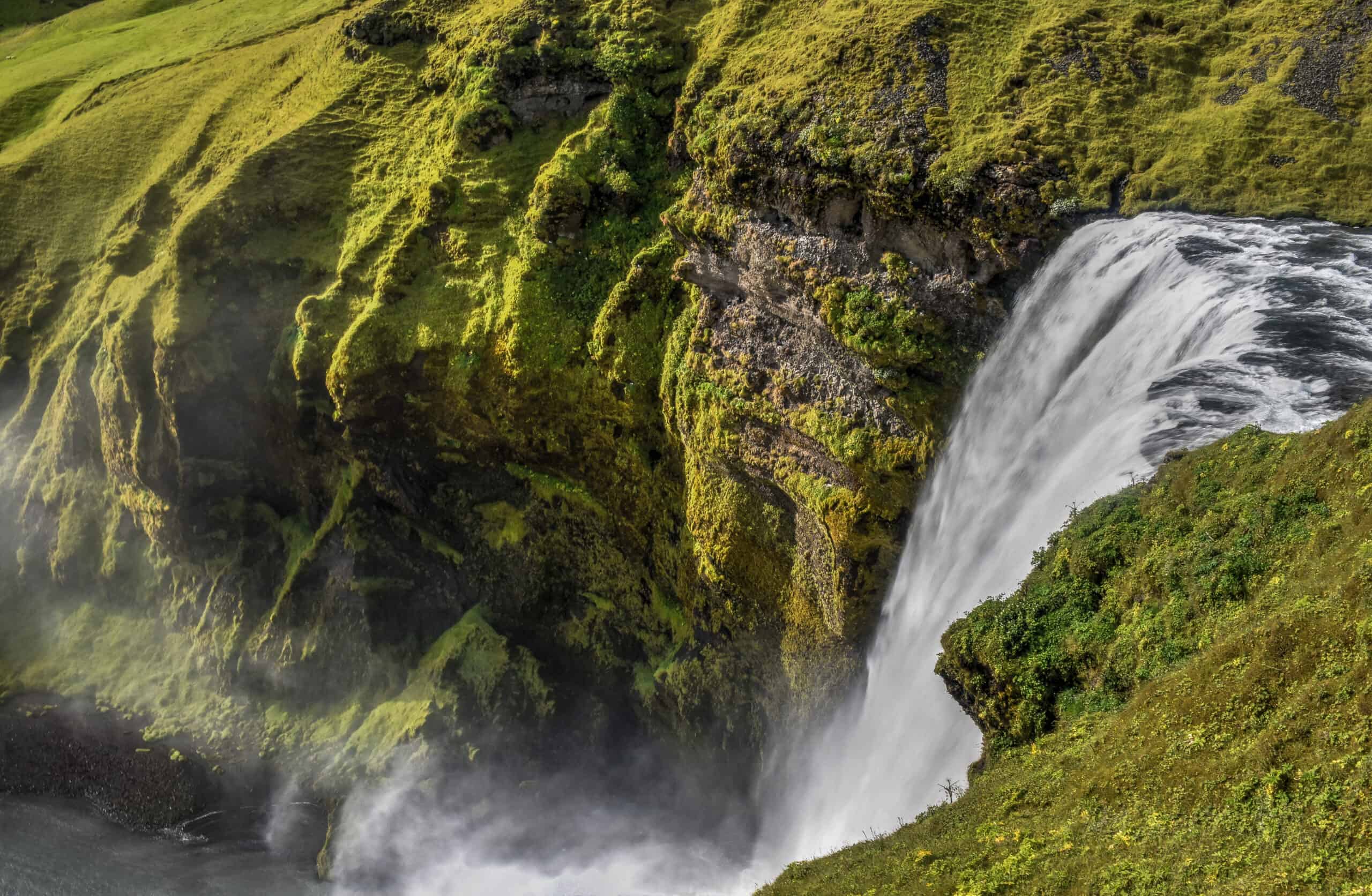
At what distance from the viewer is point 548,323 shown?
27172mm

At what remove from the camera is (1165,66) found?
20.7 m

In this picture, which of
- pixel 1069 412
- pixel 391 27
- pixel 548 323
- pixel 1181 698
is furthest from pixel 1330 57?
pixel 391 27

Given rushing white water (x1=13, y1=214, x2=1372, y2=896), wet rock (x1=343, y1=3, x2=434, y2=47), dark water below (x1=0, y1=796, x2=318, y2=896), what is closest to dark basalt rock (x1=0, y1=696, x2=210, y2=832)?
dark water below (x1=0, y1=796, x2=318, y2=896)

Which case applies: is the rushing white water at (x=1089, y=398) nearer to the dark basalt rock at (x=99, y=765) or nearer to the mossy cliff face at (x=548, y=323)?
the mossy cliff face at (x=548, y=323)

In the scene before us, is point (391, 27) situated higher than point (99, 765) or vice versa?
point (391, 27)

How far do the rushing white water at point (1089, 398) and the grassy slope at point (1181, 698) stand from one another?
4.26ft

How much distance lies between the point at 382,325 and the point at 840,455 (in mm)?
14128

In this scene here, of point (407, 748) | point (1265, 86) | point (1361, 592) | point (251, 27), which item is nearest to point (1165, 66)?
point (1265, 86)

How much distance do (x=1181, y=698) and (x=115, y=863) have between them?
99.7 feet

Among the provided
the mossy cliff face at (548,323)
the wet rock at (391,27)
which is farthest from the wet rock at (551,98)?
the wet rock at (391,27)

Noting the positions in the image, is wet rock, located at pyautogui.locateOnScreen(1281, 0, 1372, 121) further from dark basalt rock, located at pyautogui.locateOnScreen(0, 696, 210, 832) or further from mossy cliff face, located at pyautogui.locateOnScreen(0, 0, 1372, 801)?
dark basalt rock, located at pyautogui.locateOnScreen(0, 696, 210, 832)

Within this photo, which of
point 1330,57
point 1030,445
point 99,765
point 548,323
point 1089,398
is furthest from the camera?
point 99,765

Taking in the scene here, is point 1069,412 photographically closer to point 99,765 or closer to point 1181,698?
point 1181,698

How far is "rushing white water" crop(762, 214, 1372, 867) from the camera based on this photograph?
13992mm
